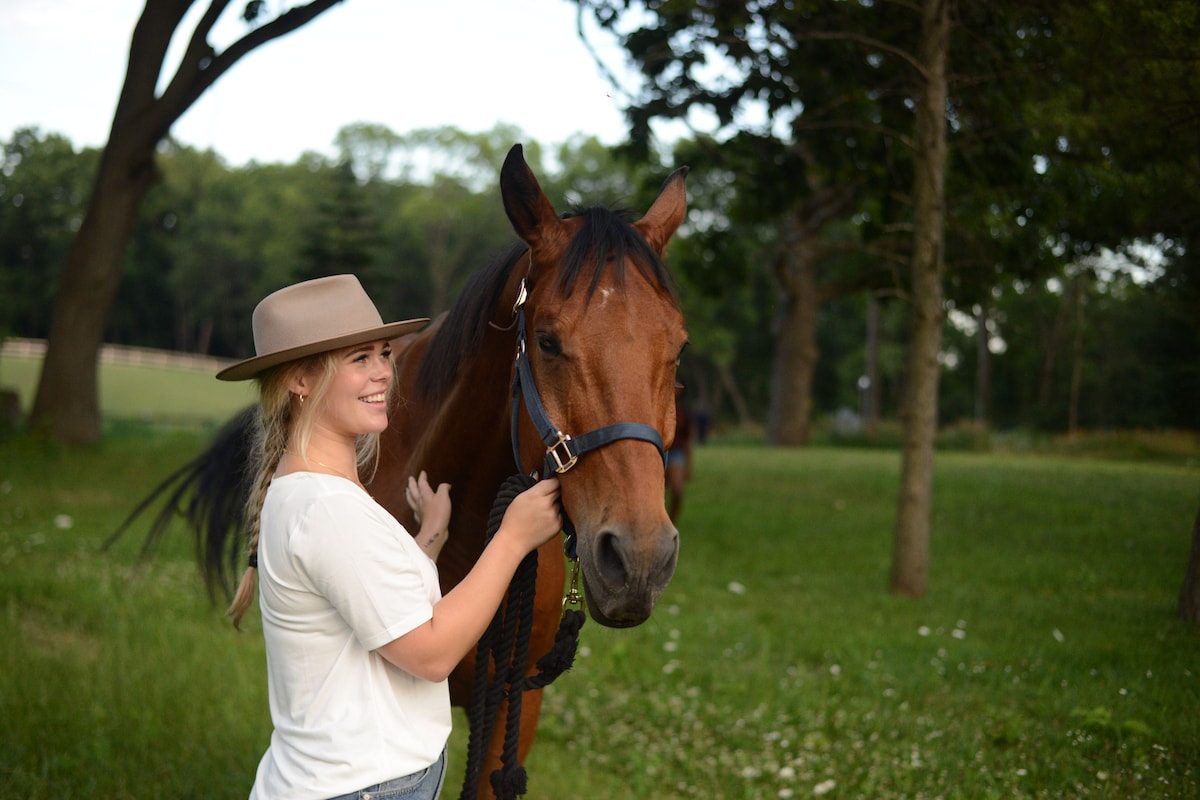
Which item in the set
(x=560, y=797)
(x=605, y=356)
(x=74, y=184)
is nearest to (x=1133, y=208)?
(x=605, y=356)

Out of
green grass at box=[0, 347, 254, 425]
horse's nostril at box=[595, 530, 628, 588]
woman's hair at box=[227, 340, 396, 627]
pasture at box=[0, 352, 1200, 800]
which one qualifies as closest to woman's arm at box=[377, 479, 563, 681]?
horse's nostril at box=[595, 530, 628, 588]

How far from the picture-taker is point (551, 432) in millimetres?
2193

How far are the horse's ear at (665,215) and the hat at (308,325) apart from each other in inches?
29.8

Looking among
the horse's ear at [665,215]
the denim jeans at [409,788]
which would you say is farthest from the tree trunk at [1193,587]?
the denim jeans at [409,788]

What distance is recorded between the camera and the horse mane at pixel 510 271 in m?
2.27

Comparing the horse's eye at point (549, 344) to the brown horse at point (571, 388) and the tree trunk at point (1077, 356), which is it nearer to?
the brown horse at point (571, 388)

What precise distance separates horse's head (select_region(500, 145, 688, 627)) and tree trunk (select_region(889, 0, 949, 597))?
5.68 meters

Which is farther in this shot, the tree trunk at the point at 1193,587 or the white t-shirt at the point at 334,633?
the tree trunk at the point at 1193,587

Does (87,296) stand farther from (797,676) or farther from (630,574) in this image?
(630,574)

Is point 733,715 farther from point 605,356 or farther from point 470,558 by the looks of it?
point 605,356

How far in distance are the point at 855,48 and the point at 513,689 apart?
7358mm

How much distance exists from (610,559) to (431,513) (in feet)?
3.28

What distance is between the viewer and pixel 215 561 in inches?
204

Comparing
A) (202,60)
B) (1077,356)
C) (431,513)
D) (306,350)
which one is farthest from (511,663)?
(202,60)
